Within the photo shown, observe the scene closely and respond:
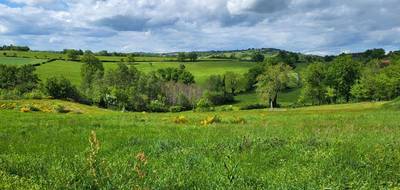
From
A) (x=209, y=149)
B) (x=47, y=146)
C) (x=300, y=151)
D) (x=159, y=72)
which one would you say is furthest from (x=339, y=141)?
(x=159, y=72)

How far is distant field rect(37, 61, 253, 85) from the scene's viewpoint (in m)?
150

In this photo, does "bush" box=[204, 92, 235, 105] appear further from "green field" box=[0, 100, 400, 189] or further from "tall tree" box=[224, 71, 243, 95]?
"green field" box=[0, 100, 400, 189]

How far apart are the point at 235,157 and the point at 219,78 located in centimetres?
15173

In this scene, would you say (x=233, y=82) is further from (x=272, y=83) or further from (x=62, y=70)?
(x=62, y=70)

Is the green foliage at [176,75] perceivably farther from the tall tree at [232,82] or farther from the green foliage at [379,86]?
the green foliage at [379,86]

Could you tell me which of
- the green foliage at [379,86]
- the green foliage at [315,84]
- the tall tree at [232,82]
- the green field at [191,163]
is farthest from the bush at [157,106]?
the green field at [191,163]

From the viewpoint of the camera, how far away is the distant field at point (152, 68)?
150 meters

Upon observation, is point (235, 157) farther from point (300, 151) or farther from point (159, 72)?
point (159, 72)

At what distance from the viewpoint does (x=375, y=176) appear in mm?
11219

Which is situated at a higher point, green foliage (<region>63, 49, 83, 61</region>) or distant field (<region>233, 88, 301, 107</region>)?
green foliage (<region>63, 49, 83, 61</region>)

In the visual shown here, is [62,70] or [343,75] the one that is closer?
[343,75]

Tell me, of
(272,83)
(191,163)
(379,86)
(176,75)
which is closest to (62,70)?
(176,75)

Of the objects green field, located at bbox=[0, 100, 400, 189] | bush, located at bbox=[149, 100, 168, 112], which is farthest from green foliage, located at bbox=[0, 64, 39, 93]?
green field, located at bbox=[0, 100, 400, 189]

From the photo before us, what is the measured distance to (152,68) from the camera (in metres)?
183
